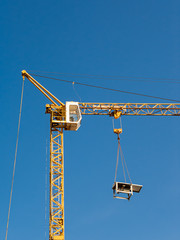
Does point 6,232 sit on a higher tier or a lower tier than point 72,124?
lower

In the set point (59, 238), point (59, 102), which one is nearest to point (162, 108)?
point (59, 102)

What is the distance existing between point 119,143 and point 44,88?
36.3 feet

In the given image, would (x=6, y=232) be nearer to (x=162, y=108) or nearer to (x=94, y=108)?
(x=94, y=108)

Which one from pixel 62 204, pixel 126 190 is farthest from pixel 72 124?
pixel 126 190

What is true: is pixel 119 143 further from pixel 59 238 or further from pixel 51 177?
pixel 59 238

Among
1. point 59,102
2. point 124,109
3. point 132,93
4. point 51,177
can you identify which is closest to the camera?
point 51,177

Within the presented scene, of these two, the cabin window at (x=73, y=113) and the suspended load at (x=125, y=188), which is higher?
the cabin window at (x=73, y=113)

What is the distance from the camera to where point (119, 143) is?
47312mm

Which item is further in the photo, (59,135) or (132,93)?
(132,93)

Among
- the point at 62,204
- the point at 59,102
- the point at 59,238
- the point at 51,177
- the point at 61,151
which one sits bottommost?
the point at 59,238

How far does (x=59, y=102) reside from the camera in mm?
49406

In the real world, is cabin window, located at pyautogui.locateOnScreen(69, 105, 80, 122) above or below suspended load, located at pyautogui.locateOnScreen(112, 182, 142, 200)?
above

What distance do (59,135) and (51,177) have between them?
16.6 ft

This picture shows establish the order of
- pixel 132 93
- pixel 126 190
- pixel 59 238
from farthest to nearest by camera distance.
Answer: pixel 132 93 → pixel 59 238 → pixel 126 190
